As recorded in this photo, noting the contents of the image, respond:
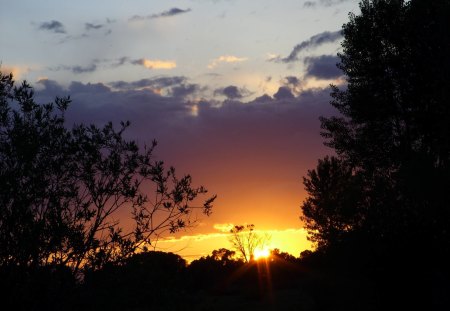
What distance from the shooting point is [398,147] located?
1083 inches

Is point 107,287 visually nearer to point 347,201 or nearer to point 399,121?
point 399,121

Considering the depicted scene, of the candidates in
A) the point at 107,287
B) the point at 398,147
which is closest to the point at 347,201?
the point at 398,147

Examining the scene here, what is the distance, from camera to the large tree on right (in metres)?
23.0


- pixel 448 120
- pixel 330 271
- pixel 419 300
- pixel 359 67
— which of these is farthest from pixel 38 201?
pixel 330 271

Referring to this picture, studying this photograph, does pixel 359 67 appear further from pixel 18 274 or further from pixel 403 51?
pixel 18 274

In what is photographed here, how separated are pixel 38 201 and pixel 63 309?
2.19 m

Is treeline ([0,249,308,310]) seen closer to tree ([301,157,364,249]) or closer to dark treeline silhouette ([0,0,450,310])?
dark treeline silhouette ([0,0,450,310])

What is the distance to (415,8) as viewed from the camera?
87.8ft

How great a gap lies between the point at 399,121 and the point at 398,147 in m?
1.48

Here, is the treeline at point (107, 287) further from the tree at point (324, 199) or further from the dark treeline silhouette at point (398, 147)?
the tree at point (324, 199)

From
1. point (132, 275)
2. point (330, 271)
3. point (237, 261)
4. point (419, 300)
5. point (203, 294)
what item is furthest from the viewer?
point (237, 261)

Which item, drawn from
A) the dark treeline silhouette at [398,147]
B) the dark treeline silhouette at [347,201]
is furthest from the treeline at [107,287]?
the dark treeline silhouette at [398,147]

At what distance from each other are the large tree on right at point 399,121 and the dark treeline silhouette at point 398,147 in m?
0.05

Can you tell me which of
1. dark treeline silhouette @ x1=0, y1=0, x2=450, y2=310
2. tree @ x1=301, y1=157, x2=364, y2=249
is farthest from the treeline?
tree @ x1=301, y1=157, x2=364, y2=249
